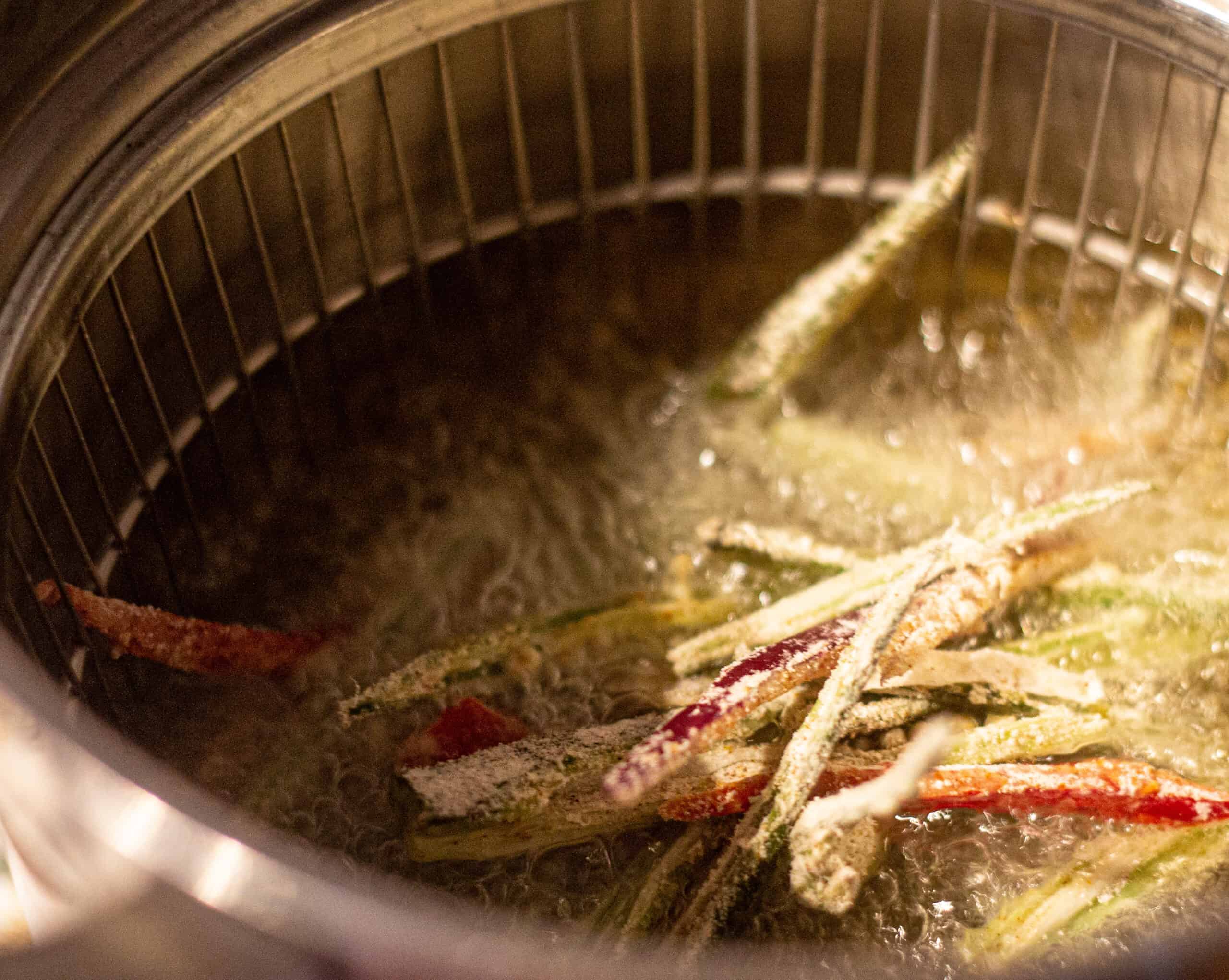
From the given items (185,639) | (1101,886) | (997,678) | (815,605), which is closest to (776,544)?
(815,605)

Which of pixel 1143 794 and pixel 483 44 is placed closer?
pixel 1143 794

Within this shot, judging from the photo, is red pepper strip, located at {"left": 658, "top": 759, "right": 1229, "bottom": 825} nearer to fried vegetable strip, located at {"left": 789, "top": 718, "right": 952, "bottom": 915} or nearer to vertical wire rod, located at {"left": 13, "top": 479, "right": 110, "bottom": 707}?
fried vegetable strip, located at {"left": 789, "top": 718, "right": 952, "bottom": 915}

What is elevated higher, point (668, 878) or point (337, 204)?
point (337, 204)

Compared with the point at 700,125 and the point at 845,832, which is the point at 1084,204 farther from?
the point at 845,832

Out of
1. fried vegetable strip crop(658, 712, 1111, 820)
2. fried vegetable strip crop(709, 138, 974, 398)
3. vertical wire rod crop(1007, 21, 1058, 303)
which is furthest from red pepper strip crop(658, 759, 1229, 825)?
vertical wire rod crop(1007, 21, 1058, 303)

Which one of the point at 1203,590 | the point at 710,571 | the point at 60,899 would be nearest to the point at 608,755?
the point at 710,571

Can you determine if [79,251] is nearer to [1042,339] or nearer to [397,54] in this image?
[397,54]

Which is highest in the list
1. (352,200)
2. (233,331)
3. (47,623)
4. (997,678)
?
(352,200)
